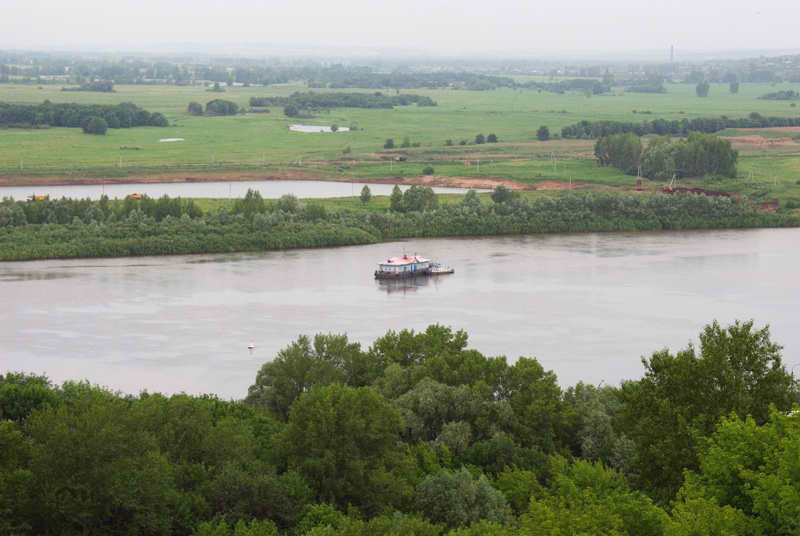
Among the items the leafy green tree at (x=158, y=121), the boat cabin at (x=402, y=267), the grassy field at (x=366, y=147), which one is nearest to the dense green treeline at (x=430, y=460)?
the boat cabin at (x=402, y=267)

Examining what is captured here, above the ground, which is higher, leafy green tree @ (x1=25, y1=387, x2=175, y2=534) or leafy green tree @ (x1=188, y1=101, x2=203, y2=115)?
leafy green tree @ (x1=188, y1=101, x2=203, y2=115)

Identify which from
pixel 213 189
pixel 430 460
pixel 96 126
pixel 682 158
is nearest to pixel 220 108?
→ pixel 96 126

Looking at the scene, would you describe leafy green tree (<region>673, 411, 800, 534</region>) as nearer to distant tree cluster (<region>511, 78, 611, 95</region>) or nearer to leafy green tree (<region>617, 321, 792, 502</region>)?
leafy green tree (<region>617, 321, 792, 502</region>)

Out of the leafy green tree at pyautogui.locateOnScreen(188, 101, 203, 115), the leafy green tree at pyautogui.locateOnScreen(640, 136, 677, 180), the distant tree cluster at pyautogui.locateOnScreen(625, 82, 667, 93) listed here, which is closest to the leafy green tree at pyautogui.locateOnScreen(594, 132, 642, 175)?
the leafy green tree at pyautogui.locateOnScreen(640, 136, 677, 180)

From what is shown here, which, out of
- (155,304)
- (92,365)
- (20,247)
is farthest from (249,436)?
(20,247)

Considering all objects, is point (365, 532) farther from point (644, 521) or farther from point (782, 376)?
point (782, 376)

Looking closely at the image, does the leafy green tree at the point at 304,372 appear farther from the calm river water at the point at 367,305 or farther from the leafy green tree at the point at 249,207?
the leafy green tree at the point at 249,207

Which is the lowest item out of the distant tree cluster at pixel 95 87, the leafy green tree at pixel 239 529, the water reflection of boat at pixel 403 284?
the water reflection of boat at pixel 403 284
